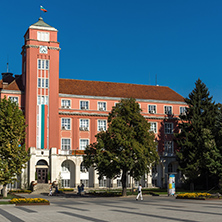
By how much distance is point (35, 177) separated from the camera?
63312mm

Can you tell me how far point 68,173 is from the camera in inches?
2672

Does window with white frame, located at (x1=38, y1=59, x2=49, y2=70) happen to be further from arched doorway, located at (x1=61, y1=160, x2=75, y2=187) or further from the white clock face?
arched doorway, located at (x1=61, y1=160, x2=75, y2=187)

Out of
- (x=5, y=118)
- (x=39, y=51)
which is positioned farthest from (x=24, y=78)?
(x=5, y=118)

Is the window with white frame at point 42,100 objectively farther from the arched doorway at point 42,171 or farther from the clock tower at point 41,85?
the arched doorway at point 42,171

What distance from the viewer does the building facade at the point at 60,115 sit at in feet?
214

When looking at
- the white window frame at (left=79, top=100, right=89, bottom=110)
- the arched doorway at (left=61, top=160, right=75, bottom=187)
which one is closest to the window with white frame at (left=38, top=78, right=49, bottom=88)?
the white window frame at (left=79, top=100, right=89, bottom=110)

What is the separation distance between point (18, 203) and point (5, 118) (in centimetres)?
1393

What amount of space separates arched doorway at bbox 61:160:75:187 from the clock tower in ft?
13.4

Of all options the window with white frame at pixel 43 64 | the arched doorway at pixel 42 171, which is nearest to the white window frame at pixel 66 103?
the window with white frame at pixel 43 64

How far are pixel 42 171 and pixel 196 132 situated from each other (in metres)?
26.7

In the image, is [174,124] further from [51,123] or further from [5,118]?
[5,118]

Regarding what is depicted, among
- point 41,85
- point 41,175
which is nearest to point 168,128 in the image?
point 41,85

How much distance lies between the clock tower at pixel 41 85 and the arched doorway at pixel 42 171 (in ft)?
9.12

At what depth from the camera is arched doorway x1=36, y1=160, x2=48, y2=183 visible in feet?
212
